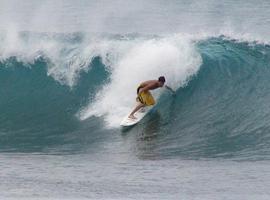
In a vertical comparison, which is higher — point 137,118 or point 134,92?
point 134,92

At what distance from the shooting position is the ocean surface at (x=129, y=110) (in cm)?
1334

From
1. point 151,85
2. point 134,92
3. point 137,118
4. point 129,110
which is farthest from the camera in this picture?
point 134,92

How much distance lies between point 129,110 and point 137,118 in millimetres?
599

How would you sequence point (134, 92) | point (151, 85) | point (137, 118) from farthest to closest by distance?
point (134, 92) < point (151, 85) < point (137, 118)

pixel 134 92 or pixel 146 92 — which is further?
pixel 134 92

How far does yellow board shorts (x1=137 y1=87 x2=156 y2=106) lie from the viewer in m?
17.4

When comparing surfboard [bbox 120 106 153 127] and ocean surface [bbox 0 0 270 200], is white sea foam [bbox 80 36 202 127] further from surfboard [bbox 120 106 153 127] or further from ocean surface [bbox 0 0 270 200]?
surfboard [bbox 120 106 153 127]

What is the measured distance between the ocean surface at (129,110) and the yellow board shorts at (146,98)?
1.13 ft

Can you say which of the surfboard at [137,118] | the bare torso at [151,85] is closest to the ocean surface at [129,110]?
the surfboard at [137,118]

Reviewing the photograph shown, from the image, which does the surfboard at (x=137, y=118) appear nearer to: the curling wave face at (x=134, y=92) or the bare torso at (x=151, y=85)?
the curling wave face at (x=134, y=92)

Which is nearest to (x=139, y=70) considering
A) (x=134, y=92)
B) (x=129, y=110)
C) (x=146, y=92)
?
(x=134, y=92)

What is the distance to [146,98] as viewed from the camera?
1752 centimetres

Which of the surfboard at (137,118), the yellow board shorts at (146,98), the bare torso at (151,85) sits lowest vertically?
the surfboard at (137,118)

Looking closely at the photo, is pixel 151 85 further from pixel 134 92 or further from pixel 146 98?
pixel 134 92
